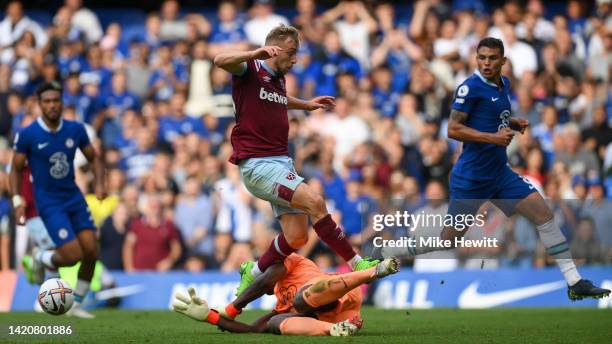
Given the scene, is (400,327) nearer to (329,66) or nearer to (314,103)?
(314,103)

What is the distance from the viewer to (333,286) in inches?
399

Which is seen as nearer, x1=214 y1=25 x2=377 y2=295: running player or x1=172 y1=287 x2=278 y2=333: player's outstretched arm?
x1=172 y1=287 x2=278 y2=333: player's outstretched arm

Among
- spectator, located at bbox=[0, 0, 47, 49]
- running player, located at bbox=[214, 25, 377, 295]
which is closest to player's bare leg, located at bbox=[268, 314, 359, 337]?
running player, located at bbox=[214, 25, 377, 295]

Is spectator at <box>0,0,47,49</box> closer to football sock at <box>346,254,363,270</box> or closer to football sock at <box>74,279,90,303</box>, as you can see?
football sock at <box>74,279,90,303</box>

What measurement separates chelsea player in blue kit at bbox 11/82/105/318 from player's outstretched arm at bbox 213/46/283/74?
3.59 m

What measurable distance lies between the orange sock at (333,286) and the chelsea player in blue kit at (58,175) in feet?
14.9

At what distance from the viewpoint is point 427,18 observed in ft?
74.4

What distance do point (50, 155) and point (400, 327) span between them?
16.0ft

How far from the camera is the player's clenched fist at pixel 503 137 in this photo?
11594 mm

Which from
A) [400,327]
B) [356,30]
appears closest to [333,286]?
[400,327]

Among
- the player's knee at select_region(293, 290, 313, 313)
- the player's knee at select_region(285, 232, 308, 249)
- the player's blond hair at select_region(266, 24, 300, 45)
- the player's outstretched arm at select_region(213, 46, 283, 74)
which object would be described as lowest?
the player's knee at select_region(293, 290, 313, 313)

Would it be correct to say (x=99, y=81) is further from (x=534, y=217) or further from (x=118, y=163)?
(x=534, y=217)

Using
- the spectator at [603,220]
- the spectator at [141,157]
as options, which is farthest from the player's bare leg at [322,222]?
the spectator at [141,157]

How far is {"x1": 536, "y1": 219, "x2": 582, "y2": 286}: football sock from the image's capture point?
11.8 m
